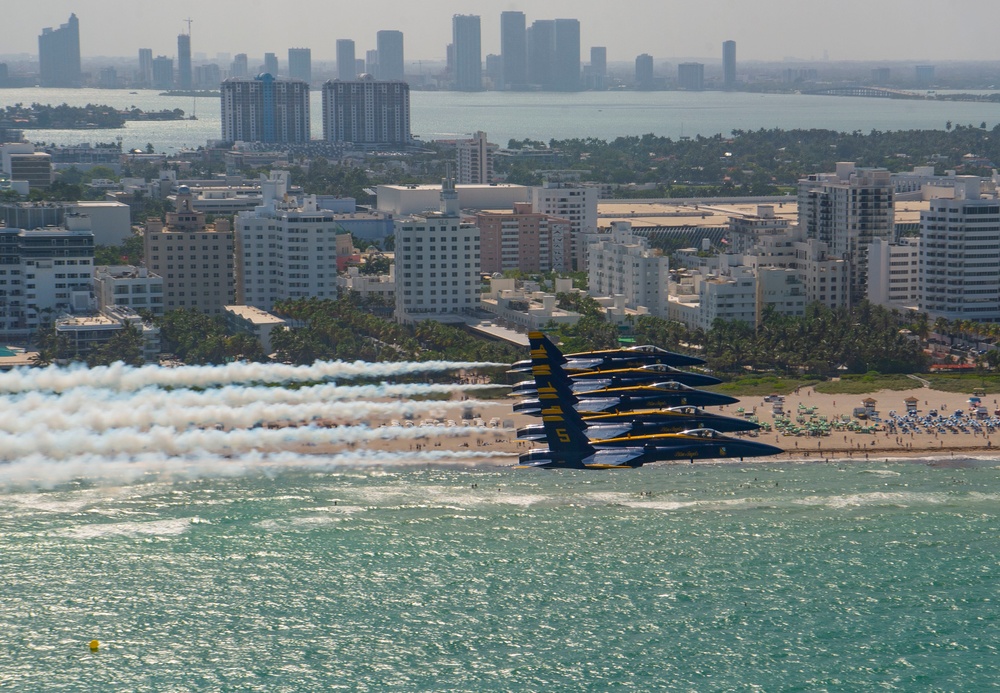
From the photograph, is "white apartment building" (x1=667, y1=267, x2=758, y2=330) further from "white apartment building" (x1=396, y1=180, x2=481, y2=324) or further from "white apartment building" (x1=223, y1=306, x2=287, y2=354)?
"white apartment building" (x1=223, y1=306, x2=287, y2=354)

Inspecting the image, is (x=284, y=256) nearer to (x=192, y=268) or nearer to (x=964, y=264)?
(x=192, y=268)

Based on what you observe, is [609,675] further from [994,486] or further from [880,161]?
[880,161]

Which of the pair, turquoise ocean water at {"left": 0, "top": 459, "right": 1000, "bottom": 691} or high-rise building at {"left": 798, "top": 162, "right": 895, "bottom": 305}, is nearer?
turquoise ocean water at {"left": 0, "top": 459, "right": 1000, "bottom": 691}

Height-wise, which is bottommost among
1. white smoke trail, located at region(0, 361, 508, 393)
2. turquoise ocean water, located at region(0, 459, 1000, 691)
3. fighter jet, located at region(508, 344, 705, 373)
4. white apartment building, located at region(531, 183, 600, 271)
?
turquoise ocean water, located at region(0, 459, 1000, 691)

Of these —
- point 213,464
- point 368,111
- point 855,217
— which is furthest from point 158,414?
point 368,111

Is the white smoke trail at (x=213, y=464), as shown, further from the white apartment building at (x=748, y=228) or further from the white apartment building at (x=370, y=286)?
the white apartment building at (x=748, y=228)

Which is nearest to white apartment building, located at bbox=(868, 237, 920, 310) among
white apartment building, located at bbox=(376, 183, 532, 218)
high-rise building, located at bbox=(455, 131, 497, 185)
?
white apartment building, located at bbox=(376, 183, 532, 218)
